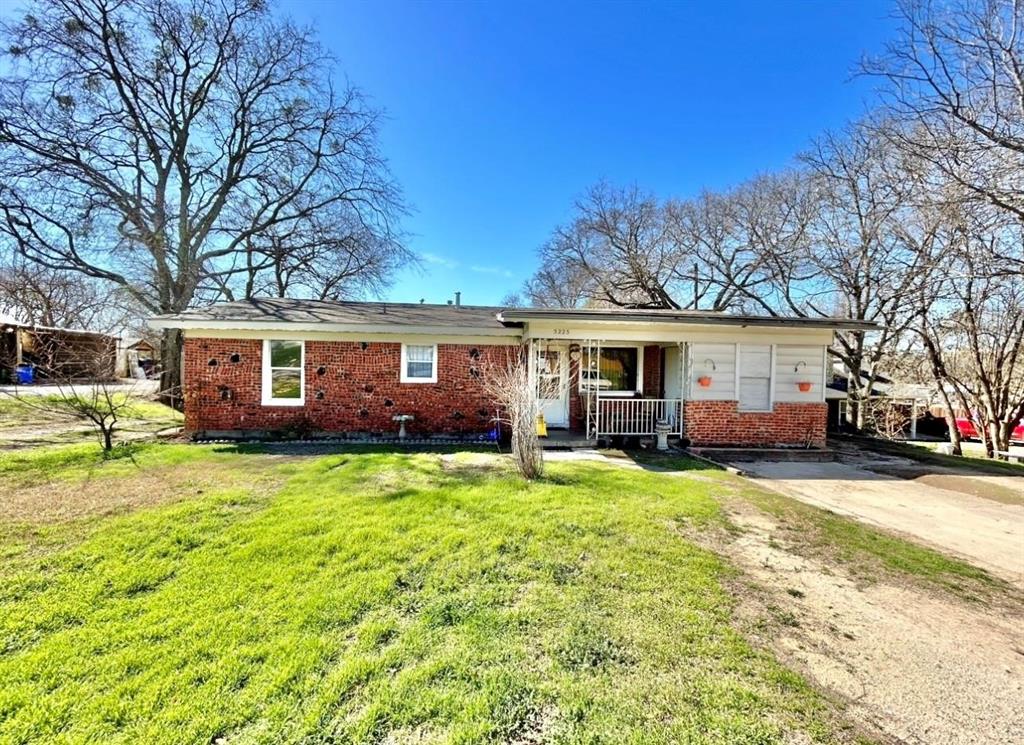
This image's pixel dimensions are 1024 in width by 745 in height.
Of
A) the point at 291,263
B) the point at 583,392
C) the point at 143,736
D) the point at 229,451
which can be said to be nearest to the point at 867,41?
the point at 583,392

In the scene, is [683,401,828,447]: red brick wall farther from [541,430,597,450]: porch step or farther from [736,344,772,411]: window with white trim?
[541,430,597,450]: porch step

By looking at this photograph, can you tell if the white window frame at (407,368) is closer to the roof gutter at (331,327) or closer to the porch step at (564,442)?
the roof gutter at (331,327)

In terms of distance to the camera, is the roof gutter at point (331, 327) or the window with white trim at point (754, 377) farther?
the window with white trim at point (754, 377)

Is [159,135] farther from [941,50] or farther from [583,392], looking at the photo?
[941,50]

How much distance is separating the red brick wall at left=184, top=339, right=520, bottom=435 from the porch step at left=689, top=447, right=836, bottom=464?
515cm

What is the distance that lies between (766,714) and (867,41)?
12.1 meters

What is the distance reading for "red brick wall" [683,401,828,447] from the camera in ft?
32.5

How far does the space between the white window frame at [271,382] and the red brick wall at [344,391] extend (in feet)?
0.30

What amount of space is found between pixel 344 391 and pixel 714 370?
8818mm

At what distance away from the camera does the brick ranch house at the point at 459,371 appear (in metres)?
9.68

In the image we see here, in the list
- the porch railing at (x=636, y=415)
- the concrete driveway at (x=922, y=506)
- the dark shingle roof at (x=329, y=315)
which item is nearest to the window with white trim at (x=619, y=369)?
the porch railing at (x=636, y=415)

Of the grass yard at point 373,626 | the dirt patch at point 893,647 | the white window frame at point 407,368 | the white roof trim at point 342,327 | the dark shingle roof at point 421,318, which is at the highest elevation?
the dark shingle roof at point 421,318

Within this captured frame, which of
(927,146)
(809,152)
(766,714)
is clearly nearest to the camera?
(766,714)

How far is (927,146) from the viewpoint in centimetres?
807
